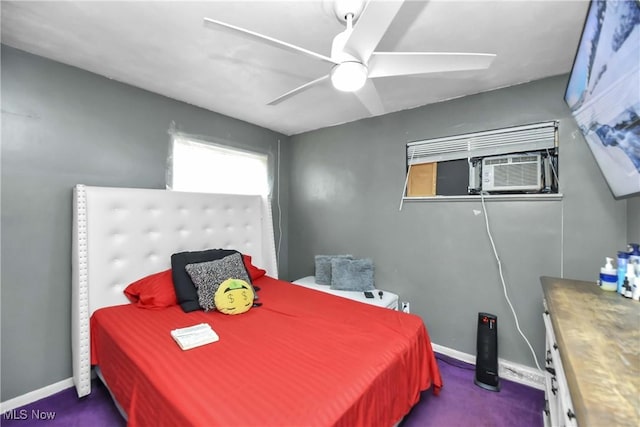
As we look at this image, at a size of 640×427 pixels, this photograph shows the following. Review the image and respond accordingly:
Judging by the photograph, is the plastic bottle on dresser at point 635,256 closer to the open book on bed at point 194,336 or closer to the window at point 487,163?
the window at point 487,163

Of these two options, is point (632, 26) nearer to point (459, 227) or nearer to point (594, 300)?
point (594, 300)

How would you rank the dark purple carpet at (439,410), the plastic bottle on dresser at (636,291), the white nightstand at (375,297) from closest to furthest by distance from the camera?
the plastic bottle on dresser at (636,291), the dark purple carpet at (439,410), the white nightstand at (375,297)

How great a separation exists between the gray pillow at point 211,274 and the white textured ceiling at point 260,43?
58.6 inches

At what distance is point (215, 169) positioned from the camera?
2941 millimetres

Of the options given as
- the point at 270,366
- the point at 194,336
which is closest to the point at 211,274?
the point at 194,336

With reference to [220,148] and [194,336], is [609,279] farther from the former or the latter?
[220,148]

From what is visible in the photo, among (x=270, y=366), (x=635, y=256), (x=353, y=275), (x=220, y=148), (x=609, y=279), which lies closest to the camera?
(x=270, y=366)

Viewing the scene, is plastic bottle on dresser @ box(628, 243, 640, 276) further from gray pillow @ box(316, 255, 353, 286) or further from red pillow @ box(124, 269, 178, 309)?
red pillow @ box(124, 269, 178, 309)

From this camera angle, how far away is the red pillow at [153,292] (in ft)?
6.69

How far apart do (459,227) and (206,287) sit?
219 cm

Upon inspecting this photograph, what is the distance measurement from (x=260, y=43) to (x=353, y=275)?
2198 mm

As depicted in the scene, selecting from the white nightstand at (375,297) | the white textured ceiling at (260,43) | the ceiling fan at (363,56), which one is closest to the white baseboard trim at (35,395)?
the white nightstand at (375,297)

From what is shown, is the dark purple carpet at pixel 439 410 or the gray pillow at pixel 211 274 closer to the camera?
the dark purple carpet at pixel 439 410

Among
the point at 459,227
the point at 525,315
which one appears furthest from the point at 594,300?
the point at 459,227
